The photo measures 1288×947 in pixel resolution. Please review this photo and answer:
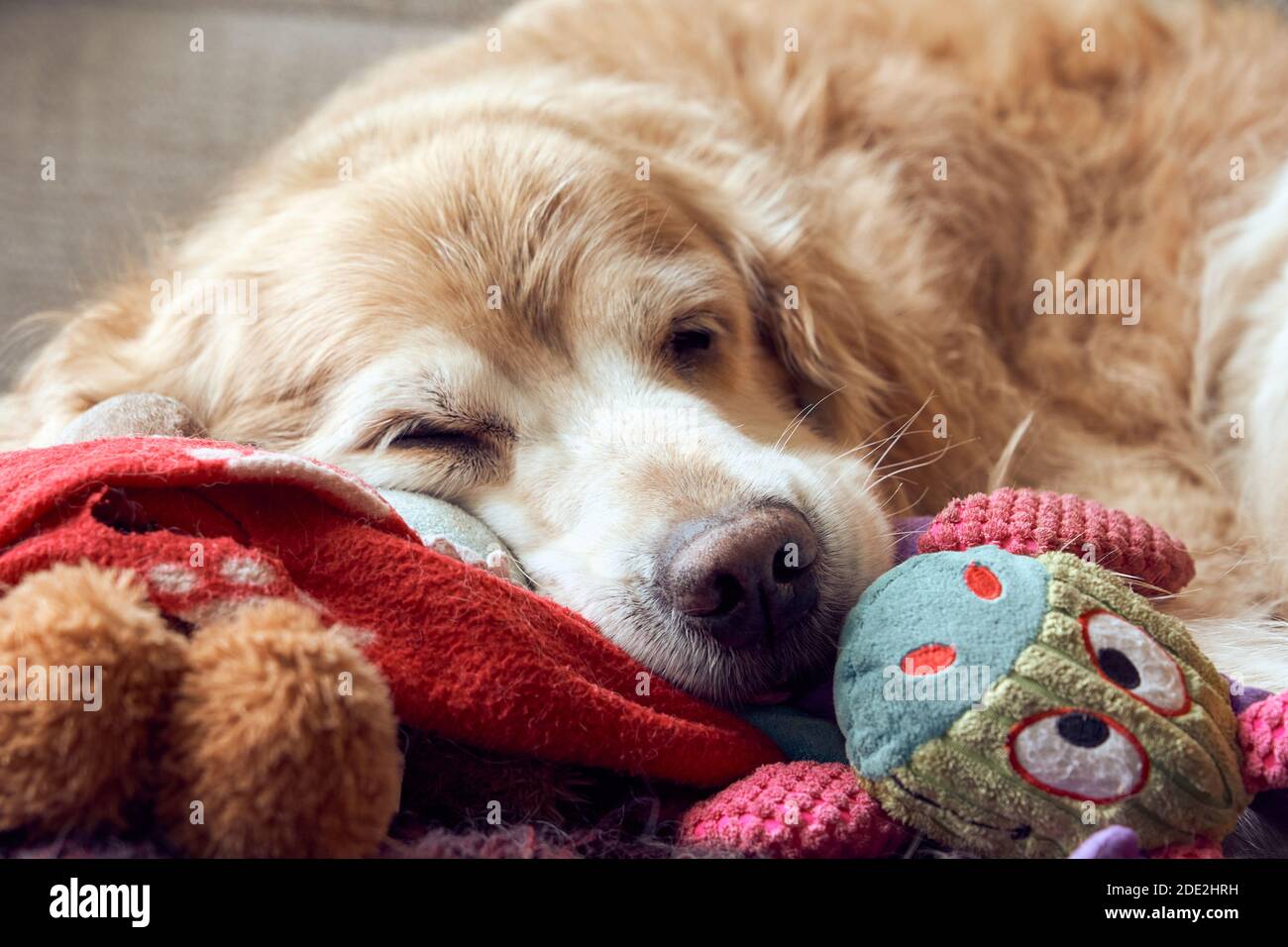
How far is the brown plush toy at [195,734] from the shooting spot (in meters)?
0.87

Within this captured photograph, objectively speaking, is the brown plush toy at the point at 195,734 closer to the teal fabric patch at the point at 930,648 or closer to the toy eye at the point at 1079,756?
the teal fabric patch at the point at 930,648

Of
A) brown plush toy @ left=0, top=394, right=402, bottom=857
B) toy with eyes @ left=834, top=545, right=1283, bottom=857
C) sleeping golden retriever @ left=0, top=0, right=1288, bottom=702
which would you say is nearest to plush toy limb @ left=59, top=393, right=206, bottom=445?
sleeping golden retriever @ left=0, top=0, right=1288, bottom=702

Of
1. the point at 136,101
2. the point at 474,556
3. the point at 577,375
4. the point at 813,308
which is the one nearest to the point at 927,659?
the point at 474,556

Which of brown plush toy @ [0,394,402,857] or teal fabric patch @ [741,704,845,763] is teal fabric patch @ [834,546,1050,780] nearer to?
teal fabric patch @ [741,704,845,763]

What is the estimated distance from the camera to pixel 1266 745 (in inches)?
41.5

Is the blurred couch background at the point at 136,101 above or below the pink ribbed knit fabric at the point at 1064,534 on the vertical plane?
above

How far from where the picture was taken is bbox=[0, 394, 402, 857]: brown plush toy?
0.87m

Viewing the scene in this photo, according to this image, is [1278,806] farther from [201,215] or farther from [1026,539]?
[201,215]

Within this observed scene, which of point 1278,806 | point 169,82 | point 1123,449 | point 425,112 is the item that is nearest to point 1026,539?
point 1278,806

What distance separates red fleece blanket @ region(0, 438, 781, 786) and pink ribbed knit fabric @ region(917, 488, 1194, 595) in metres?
0.38

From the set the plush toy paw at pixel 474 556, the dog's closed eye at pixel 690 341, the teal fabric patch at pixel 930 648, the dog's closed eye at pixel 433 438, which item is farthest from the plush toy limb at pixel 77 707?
the dog's closed eye at pixel 690 341

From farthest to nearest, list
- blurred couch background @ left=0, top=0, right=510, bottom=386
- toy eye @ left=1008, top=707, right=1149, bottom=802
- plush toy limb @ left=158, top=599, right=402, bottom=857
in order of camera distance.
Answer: blurred couch background @ left=0, top=0, right=510, bottom=386, toy eye @ left=1008, top=707, right=1149, bottom=802, plush toy limb @ left=158, top=599, right=402, bottom=857

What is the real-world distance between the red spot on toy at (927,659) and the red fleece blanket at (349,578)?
0.23 meters

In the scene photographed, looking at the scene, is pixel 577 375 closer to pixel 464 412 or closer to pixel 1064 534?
pixel 464 412
